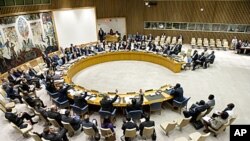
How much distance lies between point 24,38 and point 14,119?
7.41 m

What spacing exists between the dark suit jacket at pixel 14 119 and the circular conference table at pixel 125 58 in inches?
80.5

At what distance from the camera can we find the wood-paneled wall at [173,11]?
16188 millimetres

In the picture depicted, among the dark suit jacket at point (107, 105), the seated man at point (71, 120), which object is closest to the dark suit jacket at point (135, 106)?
the dark suit jacket at point (107, 105)

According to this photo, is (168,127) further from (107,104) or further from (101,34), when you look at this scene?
(101,34)

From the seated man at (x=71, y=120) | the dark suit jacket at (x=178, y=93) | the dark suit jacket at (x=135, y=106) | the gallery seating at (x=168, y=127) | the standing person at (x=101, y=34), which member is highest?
the standing person at (x=101, y=34)

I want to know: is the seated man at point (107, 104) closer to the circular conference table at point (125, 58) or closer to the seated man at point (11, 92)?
the circular conference table at point (125, 58)

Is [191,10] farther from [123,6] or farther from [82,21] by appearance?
[82,21]

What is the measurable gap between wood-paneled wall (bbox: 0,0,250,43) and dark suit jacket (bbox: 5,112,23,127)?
30.5ft

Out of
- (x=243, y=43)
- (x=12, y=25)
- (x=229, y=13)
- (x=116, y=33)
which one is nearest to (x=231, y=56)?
(x=243, y=43)

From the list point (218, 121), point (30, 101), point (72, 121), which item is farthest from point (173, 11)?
point (72, 121)

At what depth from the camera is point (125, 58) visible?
1480 cm

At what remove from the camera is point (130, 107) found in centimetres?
718

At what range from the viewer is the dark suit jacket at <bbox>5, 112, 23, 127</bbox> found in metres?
6.70

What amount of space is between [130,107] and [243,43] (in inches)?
524
